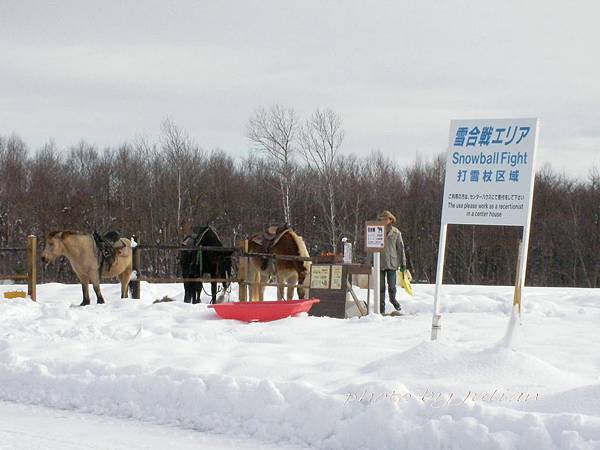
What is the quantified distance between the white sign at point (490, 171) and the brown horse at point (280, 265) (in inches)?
291

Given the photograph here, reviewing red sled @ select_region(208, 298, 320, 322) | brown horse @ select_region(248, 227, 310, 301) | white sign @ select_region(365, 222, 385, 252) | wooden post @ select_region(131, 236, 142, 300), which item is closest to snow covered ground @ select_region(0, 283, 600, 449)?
red sled @ select_region(208, 298, 320, 322)

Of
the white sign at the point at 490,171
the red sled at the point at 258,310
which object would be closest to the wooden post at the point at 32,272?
the red sled at the point at 258,310

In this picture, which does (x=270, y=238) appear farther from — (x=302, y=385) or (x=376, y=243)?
(x=302, y=385)

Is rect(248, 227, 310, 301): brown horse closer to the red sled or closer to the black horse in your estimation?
the black horse

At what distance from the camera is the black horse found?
61.9 ft

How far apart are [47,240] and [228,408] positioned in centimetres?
1149

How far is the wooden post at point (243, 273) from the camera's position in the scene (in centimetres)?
1783

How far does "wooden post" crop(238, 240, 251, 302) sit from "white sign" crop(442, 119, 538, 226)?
8.18m

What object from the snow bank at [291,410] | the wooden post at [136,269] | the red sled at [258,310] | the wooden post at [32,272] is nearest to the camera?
the snow bank at [291,410]

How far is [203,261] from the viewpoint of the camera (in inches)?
749

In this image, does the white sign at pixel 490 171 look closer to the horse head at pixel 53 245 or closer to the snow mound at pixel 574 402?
the snow mound at pixel 574 402

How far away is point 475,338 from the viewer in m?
11.5

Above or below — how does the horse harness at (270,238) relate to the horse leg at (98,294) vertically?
above

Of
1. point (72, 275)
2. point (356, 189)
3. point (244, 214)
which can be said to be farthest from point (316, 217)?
point (72, 275)
